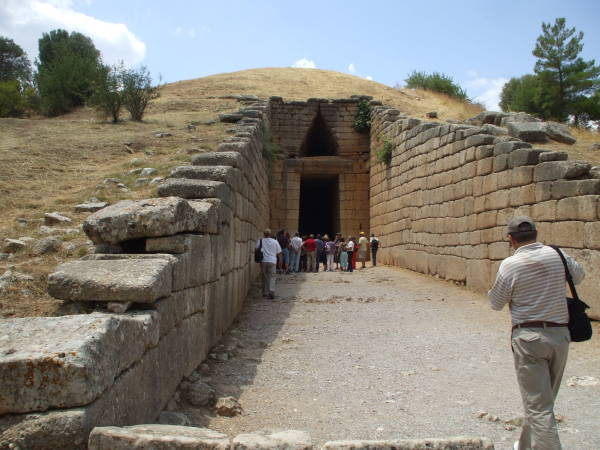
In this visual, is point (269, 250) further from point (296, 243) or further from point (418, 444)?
point (418, 444)

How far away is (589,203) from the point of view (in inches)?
294

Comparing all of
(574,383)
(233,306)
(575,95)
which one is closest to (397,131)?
(233,306)

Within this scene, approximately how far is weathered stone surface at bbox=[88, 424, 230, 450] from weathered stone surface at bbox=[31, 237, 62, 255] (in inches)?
132

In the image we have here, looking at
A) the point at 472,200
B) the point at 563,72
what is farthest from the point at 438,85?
the point at 472,200

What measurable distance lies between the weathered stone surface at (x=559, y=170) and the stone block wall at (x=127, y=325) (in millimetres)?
5273

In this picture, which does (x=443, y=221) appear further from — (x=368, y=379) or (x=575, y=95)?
(x=575, y=95)

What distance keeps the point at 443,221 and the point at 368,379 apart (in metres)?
7.32

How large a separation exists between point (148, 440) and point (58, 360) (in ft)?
1.96

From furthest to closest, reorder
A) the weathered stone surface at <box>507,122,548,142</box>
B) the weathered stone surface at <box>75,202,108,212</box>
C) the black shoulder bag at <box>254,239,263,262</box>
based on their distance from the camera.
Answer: the weathered stone surface at <box>507,122,548,142</box>, the black shoulder bag at <box>254,239,263,262</box>, the weathered stone surface at <box>75,202,108,212</box>

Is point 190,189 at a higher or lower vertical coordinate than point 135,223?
higher

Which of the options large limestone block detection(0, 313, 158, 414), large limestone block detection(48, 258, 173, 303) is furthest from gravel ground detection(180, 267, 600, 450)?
large limestone block detection(0, 313, 158, 414)

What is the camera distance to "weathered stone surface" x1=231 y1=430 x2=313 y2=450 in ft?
8.25

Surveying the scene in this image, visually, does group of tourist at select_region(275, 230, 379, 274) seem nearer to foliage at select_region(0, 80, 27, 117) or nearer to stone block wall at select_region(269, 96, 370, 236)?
stone block wall at select_region(269, 96, 370, 236)

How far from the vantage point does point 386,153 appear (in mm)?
15719
